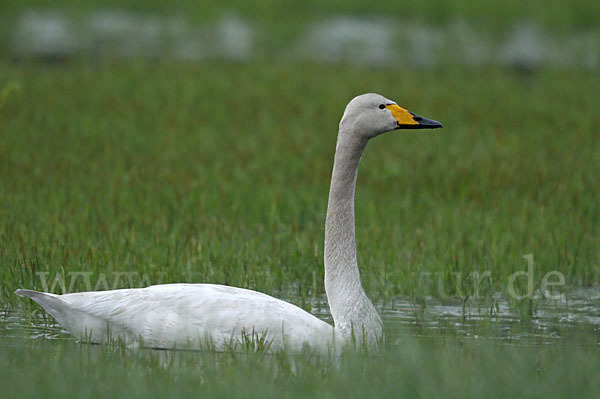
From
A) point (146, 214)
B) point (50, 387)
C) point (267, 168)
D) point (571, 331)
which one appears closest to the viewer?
point (50, 387)

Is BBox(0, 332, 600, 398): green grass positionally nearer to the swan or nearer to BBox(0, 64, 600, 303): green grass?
the swan

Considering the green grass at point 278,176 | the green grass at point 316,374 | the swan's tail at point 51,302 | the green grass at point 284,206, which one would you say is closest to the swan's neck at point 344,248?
the green grass at point 284,206

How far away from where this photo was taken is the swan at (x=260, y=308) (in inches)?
244

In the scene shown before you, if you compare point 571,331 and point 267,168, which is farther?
point 267,168

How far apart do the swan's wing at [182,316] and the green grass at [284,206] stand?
258 mm

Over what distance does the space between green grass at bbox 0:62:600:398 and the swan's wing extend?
0.85 feet

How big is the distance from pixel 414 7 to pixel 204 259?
2226 cm

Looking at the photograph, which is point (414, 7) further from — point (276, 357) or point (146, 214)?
point (276, 357)

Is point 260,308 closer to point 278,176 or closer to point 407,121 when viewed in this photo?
point 407,121

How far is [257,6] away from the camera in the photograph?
1145 inches

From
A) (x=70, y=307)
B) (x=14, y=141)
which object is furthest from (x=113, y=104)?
(x=70, y=307)

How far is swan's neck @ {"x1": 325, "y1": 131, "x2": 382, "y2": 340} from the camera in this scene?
6516 millimetres

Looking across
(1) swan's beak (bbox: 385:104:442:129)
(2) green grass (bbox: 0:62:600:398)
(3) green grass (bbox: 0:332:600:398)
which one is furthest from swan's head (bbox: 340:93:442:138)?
(3) green grass (bbox: 0:332:600:398)

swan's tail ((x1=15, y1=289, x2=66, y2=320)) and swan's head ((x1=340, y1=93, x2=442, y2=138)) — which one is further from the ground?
swan's head ((x1=340, y1=93, x2=442, y2=138))
